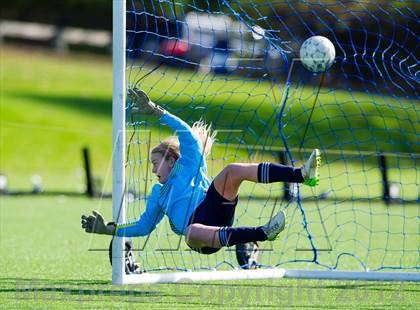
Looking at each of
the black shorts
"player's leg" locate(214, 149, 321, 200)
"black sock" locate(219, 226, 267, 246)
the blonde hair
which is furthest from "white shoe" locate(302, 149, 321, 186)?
the blonde hair

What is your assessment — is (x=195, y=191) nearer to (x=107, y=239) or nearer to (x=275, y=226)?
(x=275, y=226)

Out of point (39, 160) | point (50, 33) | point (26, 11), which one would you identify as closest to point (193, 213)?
point (39, 160)

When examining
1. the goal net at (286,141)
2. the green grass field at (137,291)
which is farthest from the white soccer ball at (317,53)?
the green grass field at (137,291)

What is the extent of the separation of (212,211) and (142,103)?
92cm

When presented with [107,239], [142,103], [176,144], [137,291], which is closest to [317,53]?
[176,144]

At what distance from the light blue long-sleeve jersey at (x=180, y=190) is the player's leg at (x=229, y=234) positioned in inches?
13.1

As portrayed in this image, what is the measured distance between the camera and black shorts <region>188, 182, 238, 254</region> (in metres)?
6.19

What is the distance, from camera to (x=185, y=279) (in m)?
6.18

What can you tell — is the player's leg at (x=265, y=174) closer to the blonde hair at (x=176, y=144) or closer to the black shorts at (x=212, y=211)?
the black shorts at (x=212, y=211)

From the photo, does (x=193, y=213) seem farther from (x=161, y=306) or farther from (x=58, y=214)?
(x=58, y=214)

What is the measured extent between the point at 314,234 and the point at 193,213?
3933mm

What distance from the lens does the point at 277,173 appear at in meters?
5.98

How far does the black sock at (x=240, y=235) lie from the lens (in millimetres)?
5736

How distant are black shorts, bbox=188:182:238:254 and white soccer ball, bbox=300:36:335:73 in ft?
3.96
